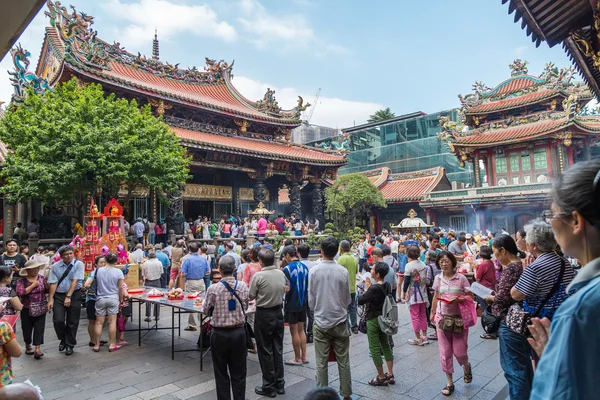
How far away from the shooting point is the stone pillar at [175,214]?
15.5 metres

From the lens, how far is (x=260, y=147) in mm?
20578

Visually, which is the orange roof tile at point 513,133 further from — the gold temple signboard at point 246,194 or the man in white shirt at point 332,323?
the man in white shirt at point 332,323

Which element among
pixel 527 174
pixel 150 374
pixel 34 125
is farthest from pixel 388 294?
pixel 527 174

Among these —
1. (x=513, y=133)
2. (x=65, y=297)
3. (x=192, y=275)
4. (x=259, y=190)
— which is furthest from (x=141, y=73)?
(x=513, y=133)

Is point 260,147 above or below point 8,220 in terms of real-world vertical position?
above

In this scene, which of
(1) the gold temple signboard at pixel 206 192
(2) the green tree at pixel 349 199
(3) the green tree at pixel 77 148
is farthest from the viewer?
(2) the green tree at pixel 349 199

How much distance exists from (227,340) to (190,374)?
1553 mm

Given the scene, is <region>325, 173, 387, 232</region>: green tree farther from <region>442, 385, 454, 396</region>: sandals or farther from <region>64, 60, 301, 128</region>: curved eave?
<region>442, 385, 454, 396</region>: sandals

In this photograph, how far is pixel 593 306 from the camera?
3.14ft

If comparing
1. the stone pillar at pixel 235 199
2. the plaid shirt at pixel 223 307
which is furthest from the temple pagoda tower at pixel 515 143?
the plaid shirt at pixel 223 307

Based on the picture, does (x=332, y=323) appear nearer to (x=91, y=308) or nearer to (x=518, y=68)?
(x=91, y=308)

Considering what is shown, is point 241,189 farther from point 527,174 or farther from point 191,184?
point 527,174

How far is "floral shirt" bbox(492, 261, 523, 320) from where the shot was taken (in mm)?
3400

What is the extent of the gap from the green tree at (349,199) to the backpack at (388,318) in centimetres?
1784
